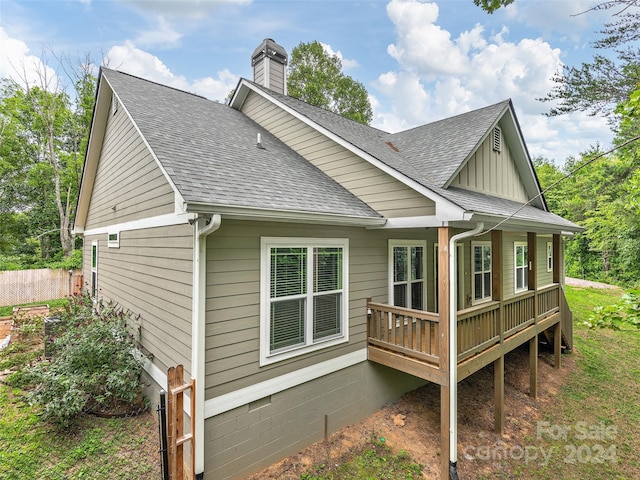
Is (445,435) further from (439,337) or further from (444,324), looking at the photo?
(444,324)

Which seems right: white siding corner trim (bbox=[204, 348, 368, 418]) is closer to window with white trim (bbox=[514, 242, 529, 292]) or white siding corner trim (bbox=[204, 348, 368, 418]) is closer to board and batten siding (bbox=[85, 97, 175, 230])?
board and batten siding (bbox=[85, 97, 175, 230])

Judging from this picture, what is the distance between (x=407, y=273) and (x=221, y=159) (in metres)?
4.22

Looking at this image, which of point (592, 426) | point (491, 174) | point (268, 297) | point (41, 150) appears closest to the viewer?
point (268, 297)

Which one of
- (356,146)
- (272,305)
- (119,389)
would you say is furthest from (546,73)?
(119,389)

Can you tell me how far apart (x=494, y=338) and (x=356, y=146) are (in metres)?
4.34

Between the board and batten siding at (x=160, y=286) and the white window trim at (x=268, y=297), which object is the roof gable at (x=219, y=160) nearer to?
the white window trim at (x=268, y=297)

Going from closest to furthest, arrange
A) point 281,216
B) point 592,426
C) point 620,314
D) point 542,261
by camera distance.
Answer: point 620,314 < point 281,216 < point 592,426 < point 542,261

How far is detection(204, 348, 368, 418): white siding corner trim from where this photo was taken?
12.4ft

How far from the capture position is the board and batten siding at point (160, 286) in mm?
3971

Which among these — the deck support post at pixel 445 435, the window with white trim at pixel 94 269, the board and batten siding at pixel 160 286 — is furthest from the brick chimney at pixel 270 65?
the deck support post at pixel 445 435

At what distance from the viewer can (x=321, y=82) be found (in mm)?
18922

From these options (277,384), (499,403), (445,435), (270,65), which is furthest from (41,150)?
(499,403)

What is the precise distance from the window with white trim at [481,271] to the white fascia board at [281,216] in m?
4.67

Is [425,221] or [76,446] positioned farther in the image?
[425,221]
